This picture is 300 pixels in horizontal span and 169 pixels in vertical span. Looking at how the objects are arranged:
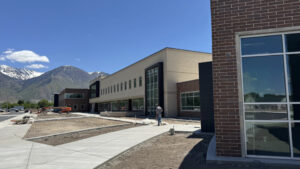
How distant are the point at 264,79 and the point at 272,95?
516 millimetres

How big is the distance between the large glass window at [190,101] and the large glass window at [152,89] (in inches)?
157

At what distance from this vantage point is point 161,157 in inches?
285

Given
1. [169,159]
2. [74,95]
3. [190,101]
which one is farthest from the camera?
[74,95]

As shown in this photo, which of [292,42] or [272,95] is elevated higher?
[292,42]

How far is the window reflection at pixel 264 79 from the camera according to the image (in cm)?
639

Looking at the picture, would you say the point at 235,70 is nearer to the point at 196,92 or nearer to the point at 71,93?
the point at 196,92

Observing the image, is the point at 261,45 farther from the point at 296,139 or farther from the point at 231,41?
the point at 296,139

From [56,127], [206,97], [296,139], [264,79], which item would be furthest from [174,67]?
[296,139]

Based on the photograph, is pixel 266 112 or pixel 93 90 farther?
Result: pixel 93 90

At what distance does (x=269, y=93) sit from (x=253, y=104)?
21.7 inches

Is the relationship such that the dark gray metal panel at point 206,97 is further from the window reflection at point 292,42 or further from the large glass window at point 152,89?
the large glass window at point 152,89

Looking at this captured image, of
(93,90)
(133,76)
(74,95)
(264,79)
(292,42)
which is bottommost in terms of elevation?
(264,79)

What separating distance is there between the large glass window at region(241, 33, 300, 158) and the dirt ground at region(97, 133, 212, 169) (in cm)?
185

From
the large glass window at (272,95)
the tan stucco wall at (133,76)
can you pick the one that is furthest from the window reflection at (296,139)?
the tan stucco wall at (133,76)
